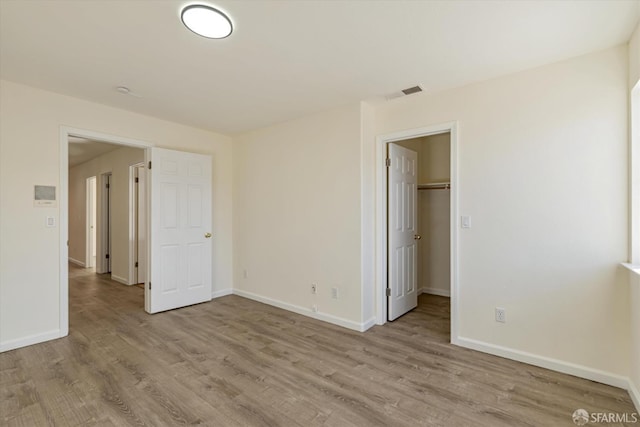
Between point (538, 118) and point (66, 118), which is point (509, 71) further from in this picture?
point (66, 118)

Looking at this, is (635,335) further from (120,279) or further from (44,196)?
(120,279)

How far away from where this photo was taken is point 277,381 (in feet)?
7.63

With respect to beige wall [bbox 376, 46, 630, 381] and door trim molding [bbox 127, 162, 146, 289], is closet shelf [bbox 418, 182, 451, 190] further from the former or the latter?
door trim molding [bbox 127, 162, 146, 289]

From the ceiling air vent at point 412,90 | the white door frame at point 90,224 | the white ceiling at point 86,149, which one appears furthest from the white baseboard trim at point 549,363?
the white door frame at point 90,224

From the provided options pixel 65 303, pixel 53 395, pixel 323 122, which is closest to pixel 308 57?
pixel 323 122

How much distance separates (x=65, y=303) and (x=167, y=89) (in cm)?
243

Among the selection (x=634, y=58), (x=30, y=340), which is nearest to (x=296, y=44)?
(x=634, y=58)

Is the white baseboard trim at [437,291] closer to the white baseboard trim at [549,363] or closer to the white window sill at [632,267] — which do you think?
the white baseboard trim at [549,363]

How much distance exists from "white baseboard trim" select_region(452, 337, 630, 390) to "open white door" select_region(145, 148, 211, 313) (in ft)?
10.9

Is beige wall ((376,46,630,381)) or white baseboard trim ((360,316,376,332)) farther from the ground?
beige wall ((376,46,630,381))

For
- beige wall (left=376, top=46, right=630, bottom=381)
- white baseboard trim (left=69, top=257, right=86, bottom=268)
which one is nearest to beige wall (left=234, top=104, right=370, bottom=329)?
beige wall (left=376, top=46, right=630, bottom=381)

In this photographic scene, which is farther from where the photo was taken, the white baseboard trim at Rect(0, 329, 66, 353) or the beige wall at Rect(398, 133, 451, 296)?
the beige wall at Rect(398, 133, 451, 296)

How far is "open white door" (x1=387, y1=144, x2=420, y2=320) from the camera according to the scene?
11.7 ft

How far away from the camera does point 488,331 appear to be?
277 centimetres
